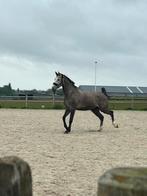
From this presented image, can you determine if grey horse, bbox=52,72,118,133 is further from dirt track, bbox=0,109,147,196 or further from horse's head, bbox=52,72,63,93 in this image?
dirt track, bbox=0,109,147,196

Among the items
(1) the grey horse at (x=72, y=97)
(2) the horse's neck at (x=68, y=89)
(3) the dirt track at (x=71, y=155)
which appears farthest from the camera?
(2) the horse's neck at (x=68, y=89)

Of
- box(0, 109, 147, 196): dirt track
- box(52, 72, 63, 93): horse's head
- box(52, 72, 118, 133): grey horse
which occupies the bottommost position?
box(0, 109, 147, 196): dirt track

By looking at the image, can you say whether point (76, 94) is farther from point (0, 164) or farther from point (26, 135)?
point (0, 164)

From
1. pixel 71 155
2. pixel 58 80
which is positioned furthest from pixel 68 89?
pixel 71 155

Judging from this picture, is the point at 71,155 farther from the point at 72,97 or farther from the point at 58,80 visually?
the point at 58,80

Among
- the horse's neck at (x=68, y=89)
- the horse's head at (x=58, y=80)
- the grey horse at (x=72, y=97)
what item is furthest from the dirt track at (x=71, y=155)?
the horse's head at (x=58, y=80)

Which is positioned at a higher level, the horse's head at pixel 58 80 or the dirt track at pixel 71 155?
the horse's head at pixel 58 80

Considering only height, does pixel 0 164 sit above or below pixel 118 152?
above

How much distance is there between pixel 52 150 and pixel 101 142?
2.33m

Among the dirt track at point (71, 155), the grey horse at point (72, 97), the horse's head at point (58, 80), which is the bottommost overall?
the dirt track at point (71, 155)

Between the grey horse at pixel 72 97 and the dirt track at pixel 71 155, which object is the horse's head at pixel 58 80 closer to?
the grey horse at pixel 72 97

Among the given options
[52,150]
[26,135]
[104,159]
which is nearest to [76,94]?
[26,135]

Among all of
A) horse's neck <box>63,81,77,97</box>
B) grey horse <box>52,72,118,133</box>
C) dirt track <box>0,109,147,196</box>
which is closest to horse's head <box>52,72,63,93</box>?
grey horse <box>52,72,118,133</box>

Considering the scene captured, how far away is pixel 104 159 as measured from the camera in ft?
30.5
